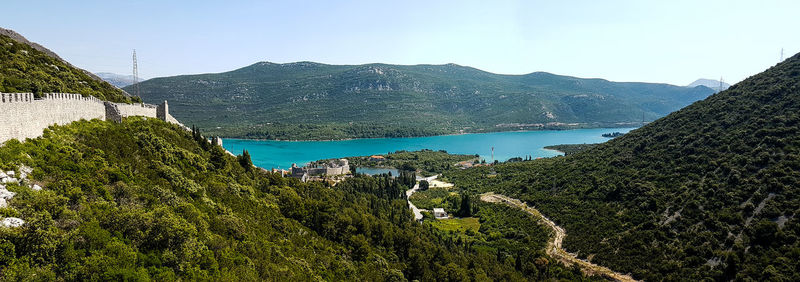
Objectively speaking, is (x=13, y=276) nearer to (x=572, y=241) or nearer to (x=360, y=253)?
(x=360, y=253)

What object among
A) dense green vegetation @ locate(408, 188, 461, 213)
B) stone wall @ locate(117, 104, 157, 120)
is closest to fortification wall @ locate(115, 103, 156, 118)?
stone wall @ locate(117, 104, 157, 120)

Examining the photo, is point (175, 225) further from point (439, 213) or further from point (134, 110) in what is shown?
point (439, 213)

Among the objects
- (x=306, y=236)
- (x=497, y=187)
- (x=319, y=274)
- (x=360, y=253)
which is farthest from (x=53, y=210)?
(x=497, y=187)

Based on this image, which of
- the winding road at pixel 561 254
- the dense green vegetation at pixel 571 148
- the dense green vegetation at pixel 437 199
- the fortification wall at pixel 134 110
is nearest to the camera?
the fortification wall at pixel 134 110

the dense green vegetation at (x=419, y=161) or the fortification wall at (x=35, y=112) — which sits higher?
the fortification wall at (x=35, y=112)

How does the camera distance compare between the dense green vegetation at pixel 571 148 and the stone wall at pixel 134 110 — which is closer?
the stone wall at pixel 134 110

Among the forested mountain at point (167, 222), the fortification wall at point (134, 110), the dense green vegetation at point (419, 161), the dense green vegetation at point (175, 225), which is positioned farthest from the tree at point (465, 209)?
the dense green vegetation at point (419, 161)

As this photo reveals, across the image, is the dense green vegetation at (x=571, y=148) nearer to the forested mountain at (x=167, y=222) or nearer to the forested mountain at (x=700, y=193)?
the forested mountain at (x=700, y=193)
